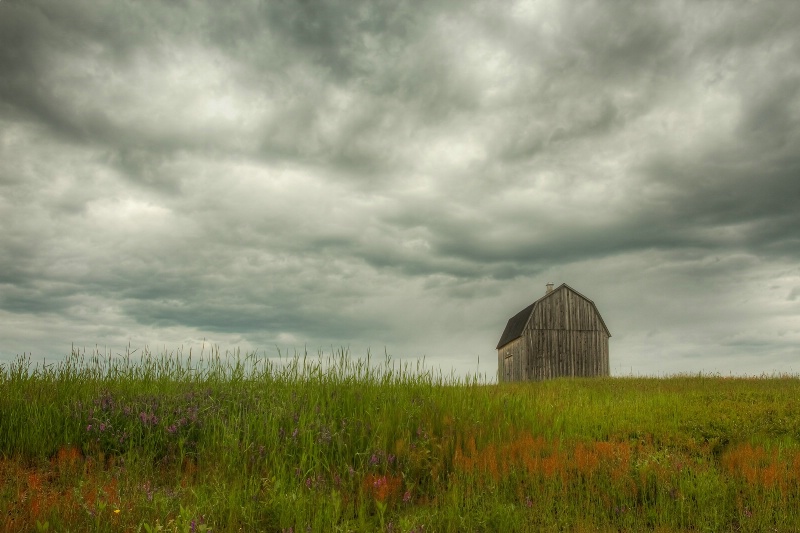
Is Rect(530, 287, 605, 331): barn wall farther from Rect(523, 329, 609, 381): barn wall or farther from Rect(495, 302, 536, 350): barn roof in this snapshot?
Rect(495, 302, 536, 350): barn roof

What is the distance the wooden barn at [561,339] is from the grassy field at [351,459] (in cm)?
2216

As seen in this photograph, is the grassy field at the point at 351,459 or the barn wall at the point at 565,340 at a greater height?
the barn wall at the point at 565,340

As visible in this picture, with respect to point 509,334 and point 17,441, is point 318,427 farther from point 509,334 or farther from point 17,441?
point 509,334

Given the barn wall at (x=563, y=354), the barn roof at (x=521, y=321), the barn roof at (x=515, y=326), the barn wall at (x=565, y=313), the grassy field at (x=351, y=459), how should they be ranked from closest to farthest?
the grassy field at (x=351, y=459), the barn wall at (x=563, y=354), the barn wall at (x=565, y=313), the barn roof at (x=521, y=321), the barn roof at (x=515, y=326)

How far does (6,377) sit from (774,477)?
15.3 meters

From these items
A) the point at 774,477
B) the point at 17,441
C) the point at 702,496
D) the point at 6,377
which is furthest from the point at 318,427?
the point at 6,377

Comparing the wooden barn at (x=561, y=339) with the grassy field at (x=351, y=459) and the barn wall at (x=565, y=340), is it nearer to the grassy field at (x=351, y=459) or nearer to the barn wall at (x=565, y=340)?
the barn wall at (x=565, y=340)

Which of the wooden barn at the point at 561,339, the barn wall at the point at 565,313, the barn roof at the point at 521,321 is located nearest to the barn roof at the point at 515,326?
the barn roof at the point at 521,321

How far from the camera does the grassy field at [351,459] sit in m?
6.95

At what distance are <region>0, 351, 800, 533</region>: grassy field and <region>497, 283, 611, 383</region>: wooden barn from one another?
72.7 ft

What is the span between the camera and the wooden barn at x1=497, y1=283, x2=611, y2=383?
36719 mm

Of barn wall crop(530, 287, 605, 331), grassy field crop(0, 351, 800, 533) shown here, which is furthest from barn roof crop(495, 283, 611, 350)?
grassy field crop(0, 351, 800, 533)

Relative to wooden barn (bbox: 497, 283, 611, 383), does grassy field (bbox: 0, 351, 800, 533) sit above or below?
below

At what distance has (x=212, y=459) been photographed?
9336 millimetres
